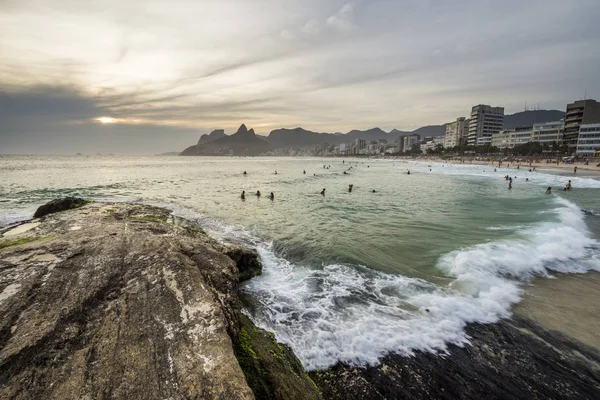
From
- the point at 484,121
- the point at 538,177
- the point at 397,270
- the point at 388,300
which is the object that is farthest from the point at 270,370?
the point at 484,121

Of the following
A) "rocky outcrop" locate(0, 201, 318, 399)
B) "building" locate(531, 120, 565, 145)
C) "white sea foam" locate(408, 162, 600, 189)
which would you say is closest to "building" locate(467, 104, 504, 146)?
"building" locate(531, 120, 565, 145)

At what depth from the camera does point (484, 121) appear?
608ft

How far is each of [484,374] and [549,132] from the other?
18401 cm

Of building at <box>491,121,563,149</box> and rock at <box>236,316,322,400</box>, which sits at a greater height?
building at <box>491,121,563,149</box>

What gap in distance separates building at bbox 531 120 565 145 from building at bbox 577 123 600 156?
21160mm

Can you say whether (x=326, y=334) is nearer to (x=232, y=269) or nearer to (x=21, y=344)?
(x=232, y=269)

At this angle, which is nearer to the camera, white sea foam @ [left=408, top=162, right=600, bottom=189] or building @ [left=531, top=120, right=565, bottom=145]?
white sea foam @ [left=408, top=162, right=600, bottom=189]

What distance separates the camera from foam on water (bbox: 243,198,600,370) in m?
6.71

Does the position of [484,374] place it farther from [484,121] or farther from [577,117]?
[484,121]

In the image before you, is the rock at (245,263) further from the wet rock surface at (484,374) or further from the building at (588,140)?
the building at (588,140)

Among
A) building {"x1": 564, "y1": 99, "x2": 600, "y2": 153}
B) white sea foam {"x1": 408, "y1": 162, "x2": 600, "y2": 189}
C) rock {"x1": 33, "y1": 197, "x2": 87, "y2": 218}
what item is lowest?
white sea foam {"x1": 408, "y1": 162, "x2": 600, "y2": 189}

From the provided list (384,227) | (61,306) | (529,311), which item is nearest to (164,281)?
(61,306)

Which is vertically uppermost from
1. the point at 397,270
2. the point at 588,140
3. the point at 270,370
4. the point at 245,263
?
the point at 588,140

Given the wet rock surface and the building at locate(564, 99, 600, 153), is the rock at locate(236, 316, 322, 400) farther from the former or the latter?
the building at locate(564, 99, 600, 153)
